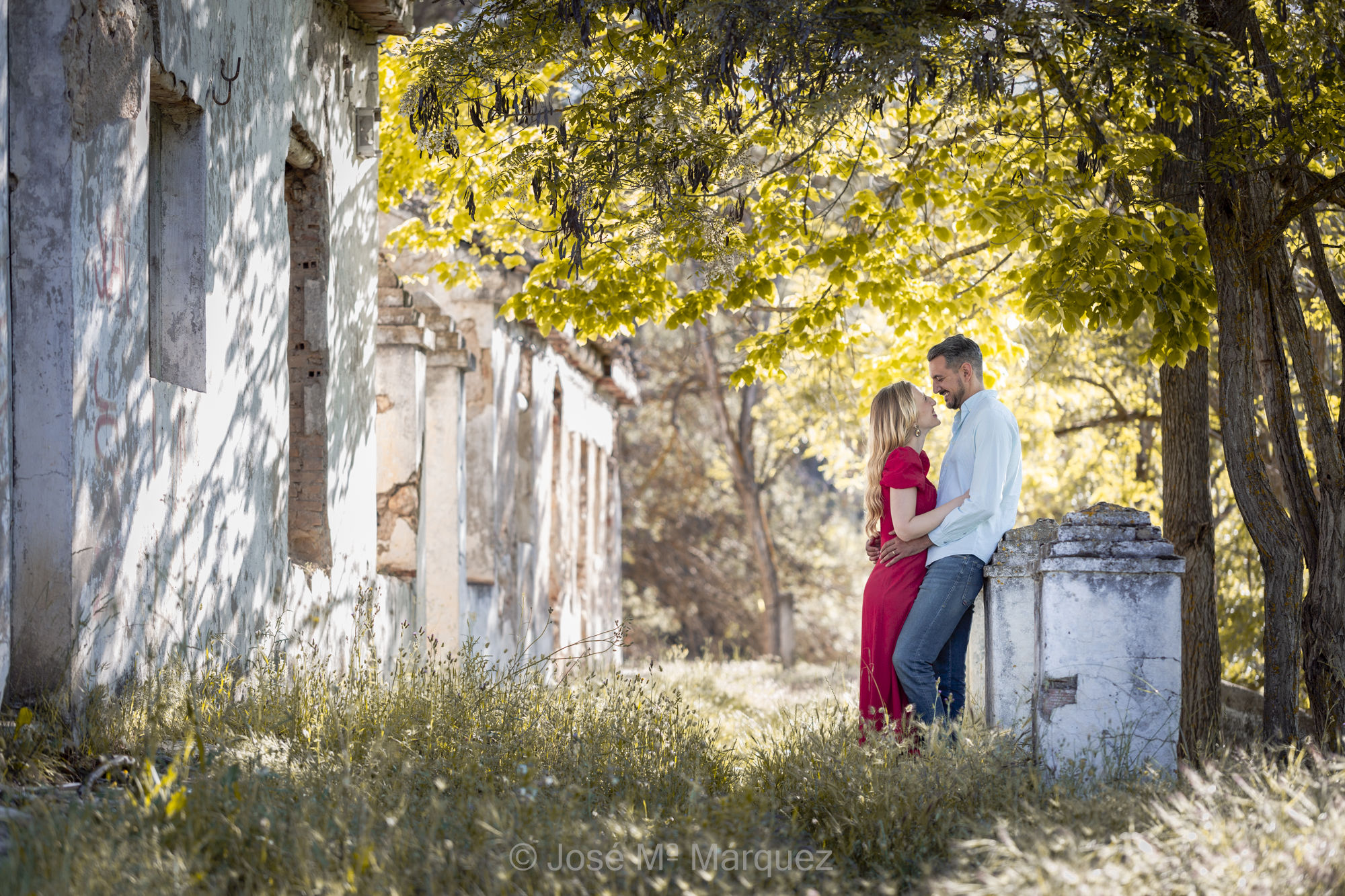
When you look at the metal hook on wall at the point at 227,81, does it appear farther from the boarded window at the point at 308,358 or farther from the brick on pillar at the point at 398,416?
the brick on pillar at the point at 398,416

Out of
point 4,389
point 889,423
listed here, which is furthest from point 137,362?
point 889,423

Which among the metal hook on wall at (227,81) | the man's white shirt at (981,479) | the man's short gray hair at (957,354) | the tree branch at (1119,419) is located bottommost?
the man's white shirt at (981,479)

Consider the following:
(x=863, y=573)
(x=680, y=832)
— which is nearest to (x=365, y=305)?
(x=680, y=832)

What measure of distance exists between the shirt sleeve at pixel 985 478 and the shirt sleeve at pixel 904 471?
226 millimetres

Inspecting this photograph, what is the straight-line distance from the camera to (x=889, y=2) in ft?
17.5

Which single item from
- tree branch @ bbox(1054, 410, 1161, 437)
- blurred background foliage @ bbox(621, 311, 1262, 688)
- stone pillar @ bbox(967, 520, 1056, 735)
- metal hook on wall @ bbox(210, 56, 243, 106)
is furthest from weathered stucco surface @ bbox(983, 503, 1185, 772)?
tree branch @ bbox(1054, 410, 1161, 437)

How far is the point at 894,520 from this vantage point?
5.02 m

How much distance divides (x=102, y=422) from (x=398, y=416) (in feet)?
16.8

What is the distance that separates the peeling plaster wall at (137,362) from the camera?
4.14 m

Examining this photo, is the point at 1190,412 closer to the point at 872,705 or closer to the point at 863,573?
the point at 872,705

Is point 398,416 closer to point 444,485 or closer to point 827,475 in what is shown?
point 444,485

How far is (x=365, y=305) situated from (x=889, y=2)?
157 inches

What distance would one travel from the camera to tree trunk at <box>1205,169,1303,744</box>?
6.07 metres

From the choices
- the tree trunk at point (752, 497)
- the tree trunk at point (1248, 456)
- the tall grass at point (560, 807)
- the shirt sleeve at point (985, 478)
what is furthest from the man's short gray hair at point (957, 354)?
the tree trunk at point (752, 497)
